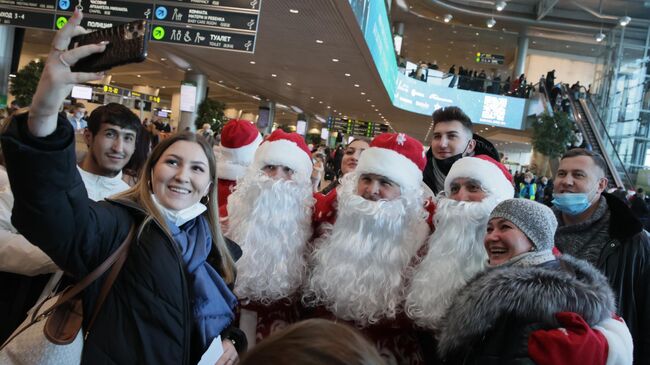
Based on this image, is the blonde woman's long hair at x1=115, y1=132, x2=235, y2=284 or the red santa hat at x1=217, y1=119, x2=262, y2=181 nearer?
the blonde woman's long hair at x1=115, y1=132, x2=235, y2=284

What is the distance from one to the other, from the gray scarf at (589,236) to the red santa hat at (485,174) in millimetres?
600

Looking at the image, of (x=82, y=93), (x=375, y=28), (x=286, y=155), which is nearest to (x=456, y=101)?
(x=375, y=28)

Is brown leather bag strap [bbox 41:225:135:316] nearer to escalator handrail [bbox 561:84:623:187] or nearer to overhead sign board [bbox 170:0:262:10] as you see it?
overhead sign board [bbox 170:0:262:10]

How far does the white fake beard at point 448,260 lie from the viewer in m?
2.30

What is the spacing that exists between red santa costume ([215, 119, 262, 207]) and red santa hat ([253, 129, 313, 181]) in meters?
0.82

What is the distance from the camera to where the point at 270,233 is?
109 inches

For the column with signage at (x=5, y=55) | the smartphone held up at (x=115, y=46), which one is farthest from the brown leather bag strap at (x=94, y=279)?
the column with signage at (x=5, y=55)

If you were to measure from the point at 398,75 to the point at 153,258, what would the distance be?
19.5m

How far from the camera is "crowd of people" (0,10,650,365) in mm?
1356

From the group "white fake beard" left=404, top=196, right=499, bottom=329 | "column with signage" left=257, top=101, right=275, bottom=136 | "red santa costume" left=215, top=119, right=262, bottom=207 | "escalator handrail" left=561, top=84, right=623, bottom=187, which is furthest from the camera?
"column with signage" left=257, top=101, right=275, bottom=136

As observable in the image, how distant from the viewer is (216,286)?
192cm

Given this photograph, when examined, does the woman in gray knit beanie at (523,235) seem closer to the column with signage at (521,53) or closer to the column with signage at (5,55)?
the column with signage at (5,55)

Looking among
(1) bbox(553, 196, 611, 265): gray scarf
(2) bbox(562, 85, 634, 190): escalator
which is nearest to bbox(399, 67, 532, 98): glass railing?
(2) bbox(562, 85, 634, 190): escalator

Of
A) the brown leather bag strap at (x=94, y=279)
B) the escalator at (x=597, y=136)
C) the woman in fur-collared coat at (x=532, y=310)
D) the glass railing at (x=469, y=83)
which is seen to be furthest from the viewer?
the glass railing at (x=469, y=83)
